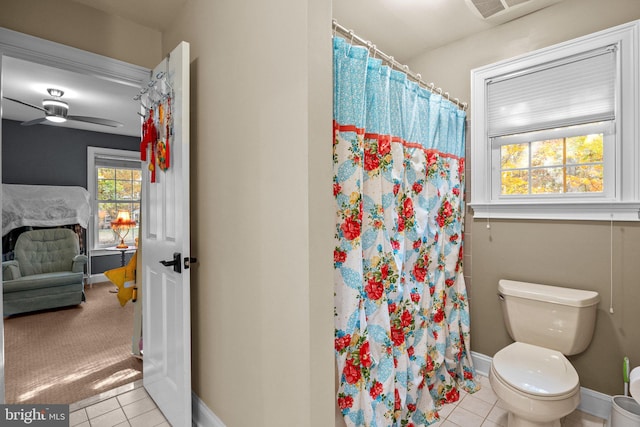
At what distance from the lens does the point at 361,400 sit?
140 centimetres

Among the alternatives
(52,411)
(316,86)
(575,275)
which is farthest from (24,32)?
(575,275)

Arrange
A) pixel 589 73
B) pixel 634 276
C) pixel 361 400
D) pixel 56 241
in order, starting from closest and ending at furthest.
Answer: pixel 361 400, pixel 634 276, pixel 589 73, pixel 56 241

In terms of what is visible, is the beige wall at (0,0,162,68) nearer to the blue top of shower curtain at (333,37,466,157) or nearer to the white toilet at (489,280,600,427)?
the blue top of shower curtain at (333,37,466,157)

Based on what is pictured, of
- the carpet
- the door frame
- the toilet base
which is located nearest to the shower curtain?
the toilet base

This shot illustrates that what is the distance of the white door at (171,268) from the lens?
1636 mm

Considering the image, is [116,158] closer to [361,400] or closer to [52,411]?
[52,411]

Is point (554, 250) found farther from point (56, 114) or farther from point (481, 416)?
point (56, 114)

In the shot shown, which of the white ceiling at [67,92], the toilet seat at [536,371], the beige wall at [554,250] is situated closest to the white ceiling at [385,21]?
the white ceiling at [67,92]

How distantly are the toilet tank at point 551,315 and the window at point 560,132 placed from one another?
0.49 meters

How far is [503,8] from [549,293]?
1.78m

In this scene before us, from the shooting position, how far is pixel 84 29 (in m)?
1.92

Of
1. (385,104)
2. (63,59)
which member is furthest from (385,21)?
(63,59)

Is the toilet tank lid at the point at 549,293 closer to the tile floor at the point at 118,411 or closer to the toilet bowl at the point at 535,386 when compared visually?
the toilet bowl at the point at 535,386

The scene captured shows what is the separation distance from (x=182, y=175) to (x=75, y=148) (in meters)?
4.70
